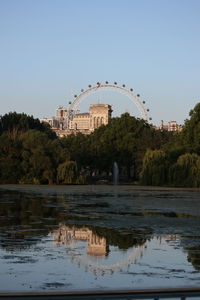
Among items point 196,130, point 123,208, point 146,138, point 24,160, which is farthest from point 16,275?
point 146,138

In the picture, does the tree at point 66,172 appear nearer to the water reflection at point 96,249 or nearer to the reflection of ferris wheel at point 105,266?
the water reflection at point 96,249

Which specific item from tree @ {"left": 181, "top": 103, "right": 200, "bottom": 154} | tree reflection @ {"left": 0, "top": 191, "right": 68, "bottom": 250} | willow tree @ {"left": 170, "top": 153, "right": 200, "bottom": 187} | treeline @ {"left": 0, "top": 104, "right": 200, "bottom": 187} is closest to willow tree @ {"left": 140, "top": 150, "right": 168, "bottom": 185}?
treeline @ {"left": 0, "top": 104, "right": 200, "bottom": 187}

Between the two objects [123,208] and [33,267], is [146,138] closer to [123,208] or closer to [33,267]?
[123,208]

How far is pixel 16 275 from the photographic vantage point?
11.3 meters

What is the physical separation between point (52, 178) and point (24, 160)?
11.4ft

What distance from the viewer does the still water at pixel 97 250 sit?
1101 centimetres

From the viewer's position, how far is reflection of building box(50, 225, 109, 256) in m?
15.3

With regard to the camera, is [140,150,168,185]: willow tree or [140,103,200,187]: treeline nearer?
[140,103,200,187]: treeline

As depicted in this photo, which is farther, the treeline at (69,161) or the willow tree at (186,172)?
the treeline at (69,161)

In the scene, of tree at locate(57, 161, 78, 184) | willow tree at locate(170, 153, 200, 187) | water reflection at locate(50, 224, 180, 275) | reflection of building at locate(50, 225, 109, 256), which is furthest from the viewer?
tree at locate(57, 161, 78, 184)

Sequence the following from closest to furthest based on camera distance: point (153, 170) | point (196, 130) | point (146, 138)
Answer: point (153, 170)
point (196, 130)
point (146, 138)

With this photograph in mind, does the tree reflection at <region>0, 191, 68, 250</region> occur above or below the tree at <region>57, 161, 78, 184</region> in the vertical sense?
below

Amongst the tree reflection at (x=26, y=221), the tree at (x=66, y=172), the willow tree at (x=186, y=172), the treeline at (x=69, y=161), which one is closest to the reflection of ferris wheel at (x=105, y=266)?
the tree reflection at (x=26, y=221)

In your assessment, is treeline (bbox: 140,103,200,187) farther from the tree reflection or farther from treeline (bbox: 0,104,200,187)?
the tree reflection
